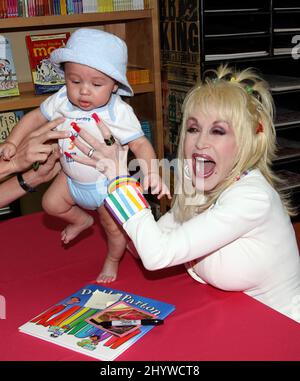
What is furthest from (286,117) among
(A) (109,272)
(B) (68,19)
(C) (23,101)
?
(A) (109,272)

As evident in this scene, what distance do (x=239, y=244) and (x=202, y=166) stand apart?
→ 23 centimetres

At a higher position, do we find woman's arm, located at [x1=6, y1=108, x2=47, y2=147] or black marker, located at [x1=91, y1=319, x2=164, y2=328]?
woman's arm, located at [x1=6, y1=108, x2=47, y2=147]

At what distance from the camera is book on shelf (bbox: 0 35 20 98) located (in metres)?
2.60

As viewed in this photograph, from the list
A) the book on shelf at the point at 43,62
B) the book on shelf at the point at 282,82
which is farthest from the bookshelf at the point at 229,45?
the book on shelf at the point at 43,62

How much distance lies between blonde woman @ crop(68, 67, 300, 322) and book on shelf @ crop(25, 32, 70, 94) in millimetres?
1435

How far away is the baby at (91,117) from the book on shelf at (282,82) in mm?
1694

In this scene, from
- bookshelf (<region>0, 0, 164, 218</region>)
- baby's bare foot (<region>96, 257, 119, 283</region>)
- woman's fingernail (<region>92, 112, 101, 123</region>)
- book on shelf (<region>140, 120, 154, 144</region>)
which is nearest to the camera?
woman's fingernail (<region>92, 112, 101, 123</region>)

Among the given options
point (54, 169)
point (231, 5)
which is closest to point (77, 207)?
point (54, 169)

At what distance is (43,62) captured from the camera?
271cm

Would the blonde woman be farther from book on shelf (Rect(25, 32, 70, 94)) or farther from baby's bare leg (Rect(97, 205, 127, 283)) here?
book on shelf (Rect(25, 32, 70, 94))

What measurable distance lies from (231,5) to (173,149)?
86 centimetres

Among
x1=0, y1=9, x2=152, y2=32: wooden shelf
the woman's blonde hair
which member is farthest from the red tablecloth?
x1=0, y1=9, x2=152, y2=32: wooden shelf

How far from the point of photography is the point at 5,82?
2.60 metres
